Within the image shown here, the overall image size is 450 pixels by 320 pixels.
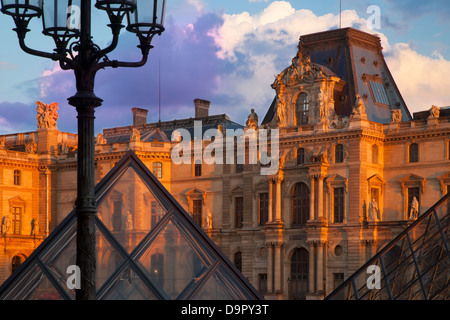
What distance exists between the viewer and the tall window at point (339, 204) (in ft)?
233

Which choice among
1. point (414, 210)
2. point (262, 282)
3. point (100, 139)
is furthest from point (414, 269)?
point (100, 139)

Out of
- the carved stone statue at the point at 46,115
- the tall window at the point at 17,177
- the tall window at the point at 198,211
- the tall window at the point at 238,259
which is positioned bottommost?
the tall window at the point at 238,259

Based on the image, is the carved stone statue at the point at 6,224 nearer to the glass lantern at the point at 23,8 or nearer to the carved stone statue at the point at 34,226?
the carved stone statue at the point at 34,226

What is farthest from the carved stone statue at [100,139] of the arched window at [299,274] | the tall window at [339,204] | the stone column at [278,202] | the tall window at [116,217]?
the tall window at [116,217]

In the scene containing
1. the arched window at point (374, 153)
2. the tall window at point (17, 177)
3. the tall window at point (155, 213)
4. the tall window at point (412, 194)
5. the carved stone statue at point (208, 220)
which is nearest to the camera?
the tall window at point (155, 213)

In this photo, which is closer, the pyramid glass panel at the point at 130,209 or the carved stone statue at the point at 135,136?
the pyramid glass panel at the point at 130,209

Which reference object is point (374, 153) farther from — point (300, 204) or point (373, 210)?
point (300, 204)

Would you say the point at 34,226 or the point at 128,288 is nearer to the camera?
the point at 128,288

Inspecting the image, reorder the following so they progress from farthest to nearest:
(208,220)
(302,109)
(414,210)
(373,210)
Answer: (208,220) → (302,109) → (373,210) → (414,210)

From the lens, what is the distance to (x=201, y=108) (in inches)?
3578

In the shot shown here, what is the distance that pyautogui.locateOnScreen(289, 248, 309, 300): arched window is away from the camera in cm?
7206

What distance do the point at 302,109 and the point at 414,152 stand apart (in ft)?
30.3

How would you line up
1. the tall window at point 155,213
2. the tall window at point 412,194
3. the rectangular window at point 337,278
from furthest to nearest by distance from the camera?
1. the rectangular window at point 337,278
2. the tall window at point 412,194
3. the tall window at point 155,213

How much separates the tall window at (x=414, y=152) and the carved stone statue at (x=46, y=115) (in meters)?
35.5
